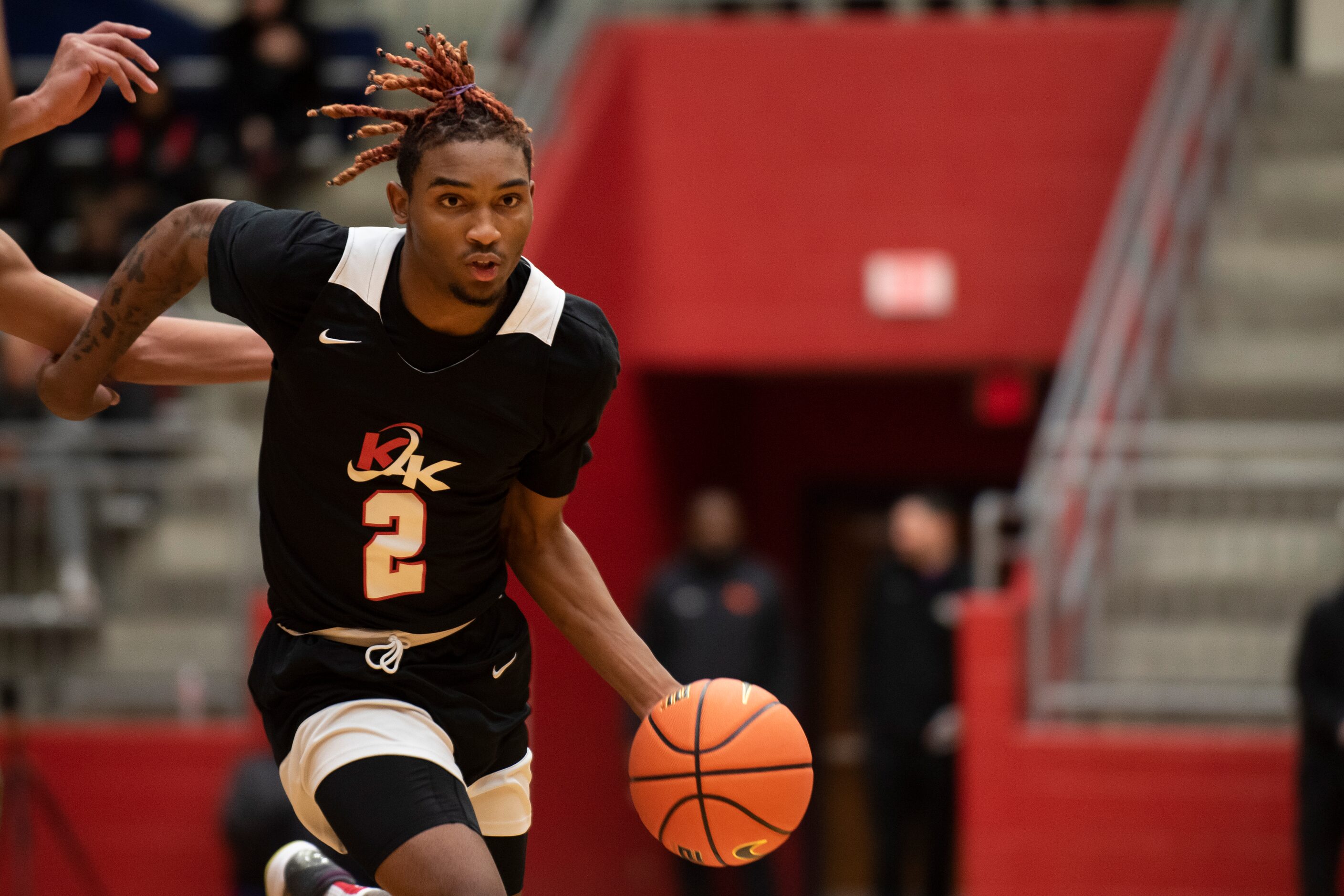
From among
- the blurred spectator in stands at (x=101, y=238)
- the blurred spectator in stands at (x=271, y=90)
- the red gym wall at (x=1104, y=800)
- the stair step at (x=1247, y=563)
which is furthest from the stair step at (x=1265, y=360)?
the blurred spectator in stands at (x=101, y=238)

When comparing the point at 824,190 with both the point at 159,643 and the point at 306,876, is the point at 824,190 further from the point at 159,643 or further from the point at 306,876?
the point at 306,876

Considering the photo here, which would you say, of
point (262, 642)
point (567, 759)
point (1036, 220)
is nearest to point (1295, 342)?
point (1036, 220)

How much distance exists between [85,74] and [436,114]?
2.78 feet

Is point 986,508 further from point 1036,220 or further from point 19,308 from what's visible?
point 19,308

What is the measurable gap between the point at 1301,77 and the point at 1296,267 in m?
1.68

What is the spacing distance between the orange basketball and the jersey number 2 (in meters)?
0.58

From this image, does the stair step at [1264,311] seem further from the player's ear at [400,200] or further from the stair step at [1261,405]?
the player's ear at [400,200]

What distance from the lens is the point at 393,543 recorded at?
3.66 metres

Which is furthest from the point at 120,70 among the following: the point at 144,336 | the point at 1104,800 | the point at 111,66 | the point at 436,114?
the point at 1104,800

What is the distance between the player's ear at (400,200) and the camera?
357 cm

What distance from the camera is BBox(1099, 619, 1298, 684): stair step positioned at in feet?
27.5

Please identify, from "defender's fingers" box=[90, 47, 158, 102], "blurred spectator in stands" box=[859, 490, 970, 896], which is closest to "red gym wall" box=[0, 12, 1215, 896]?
"blurred spectator in stands" box=[859, 490, 970, 896]

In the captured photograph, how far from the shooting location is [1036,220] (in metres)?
10.8

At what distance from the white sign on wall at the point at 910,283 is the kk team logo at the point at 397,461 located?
24.6 feet
